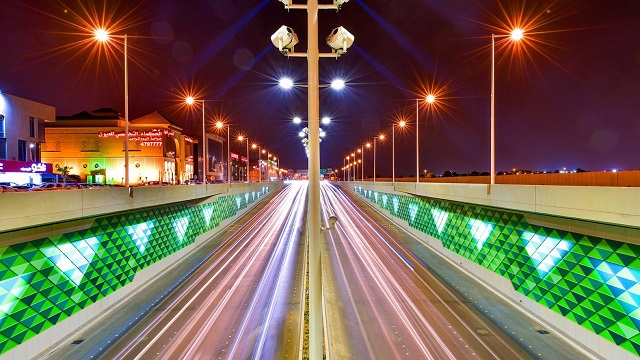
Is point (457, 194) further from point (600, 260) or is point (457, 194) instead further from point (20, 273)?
point (20, 273)

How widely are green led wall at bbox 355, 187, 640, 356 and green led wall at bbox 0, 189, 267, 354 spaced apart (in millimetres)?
19533

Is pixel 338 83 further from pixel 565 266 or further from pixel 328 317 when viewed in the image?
pixel 565 266

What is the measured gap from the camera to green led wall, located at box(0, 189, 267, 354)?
36.6ft

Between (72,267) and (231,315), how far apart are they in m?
6.85

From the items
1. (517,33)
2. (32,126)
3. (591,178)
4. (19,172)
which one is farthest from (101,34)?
(32,126)

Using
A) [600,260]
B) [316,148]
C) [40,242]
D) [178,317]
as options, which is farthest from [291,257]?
[316,148]

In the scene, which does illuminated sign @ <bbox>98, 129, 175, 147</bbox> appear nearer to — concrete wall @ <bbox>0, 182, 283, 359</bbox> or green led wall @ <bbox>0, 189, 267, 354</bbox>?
green led wall @ <bbox>0, 189, 267, 354</bbox>

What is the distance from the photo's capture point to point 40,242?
12.5 m

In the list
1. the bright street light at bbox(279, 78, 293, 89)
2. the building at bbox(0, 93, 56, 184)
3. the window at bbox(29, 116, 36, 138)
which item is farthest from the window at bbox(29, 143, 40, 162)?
the bright street light at bbox(279, 78, 293, 89)

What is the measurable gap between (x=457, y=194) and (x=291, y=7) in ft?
59.4

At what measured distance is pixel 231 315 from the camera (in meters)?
15.7

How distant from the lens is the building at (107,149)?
203ft

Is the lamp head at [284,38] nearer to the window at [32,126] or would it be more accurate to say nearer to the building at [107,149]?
the window at [32,126]

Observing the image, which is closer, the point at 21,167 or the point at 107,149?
the point at 21,167
